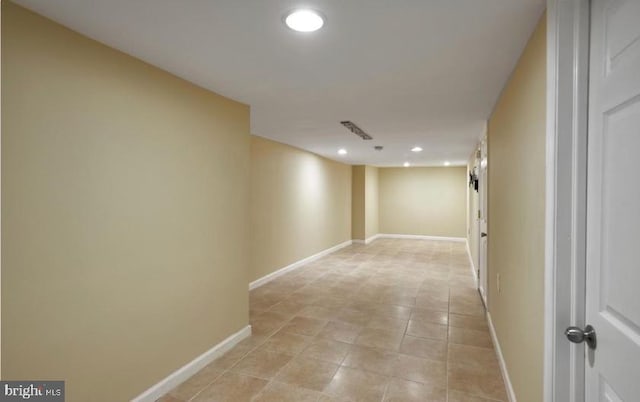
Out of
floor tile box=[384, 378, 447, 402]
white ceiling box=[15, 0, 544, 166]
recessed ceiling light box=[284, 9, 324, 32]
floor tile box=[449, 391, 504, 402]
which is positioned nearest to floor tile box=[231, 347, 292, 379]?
floor tile box=[384, 378, 447, 402]

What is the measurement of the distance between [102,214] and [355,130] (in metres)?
3.05

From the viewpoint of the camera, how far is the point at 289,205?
572cm

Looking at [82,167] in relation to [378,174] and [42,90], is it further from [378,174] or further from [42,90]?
[378,174]

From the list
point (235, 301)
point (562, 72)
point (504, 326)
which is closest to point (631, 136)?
point (562, 72)

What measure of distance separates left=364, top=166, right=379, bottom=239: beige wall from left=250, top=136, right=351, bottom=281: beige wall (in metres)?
1.34

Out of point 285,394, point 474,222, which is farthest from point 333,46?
point 474,222

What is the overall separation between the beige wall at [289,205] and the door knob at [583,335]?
13.0ft

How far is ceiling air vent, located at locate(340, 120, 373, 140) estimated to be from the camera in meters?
3.77

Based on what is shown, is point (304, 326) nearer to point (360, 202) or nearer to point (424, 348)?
point (424, 348)

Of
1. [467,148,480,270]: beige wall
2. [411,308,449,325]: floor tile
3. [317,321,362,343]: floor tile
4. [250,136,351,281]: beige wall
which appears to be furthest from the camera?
[467,148,480,270]: beige wall

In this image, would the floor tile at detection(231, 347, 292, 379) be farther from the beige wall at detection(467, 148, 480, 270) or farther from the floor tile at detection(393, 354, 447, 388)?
the beige wall at detection(467, 148, 480, 270)

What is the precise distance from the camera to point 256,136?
15.6 feet

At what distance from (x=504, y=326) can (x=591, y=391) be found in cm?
141

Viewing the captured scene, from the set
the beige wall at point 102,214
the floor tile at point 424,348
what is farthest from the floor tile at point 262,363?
the floor tile at point 424,348
